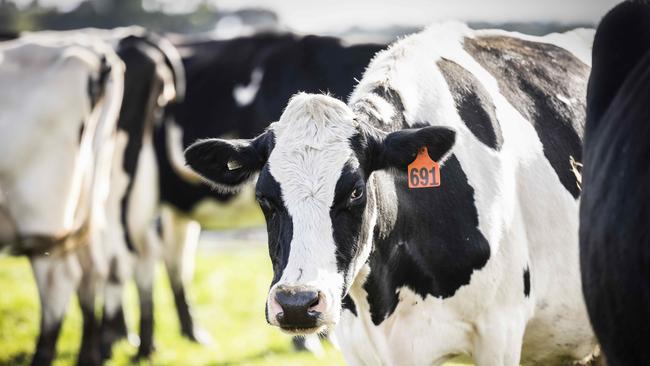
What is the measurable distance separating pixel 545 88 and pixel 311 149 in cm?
169

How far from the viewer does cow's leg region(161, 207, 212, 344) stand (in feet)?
26.8

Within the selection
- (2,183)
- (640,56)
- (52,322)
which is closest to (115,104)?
(2,183)

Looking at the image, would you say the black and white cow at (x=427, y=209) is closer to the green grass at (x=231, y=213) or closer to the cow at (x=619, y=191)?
the cow at (x=619, y=191)

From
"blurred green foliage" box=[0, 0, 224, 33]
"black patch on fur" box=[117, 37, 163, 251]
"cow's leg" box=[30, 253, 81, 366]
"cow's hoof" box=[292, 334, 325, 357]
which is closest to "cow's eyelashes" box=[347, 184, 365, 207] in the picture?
"cow's leg" box=[30, 253, 81, 366]

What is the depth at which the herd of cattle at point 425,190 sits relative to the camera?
107 inches

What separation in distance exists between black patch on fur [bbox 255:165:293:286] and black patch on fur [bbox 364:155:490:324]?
521 millimetres

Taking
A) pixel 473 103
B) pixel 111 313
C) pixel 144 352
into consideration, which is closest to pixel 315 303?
pixel 473 103

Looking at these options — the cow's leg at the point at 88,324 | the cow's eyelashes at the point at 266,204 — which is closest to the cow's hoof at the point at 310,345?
the cow's leg at the point at 88,324

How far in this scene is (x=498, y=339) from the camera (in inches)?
156

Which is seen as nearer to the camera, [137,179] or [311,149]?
[311,149]

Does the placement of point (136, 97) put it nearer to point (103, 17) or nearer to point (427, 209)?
point (427, 209)

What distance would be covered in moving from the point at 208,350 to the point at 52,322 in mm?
1590

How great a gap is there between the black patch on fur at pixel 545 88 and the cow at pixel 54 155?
2796 mm

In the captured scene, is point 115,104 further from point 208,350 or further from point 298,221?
point 298,221
